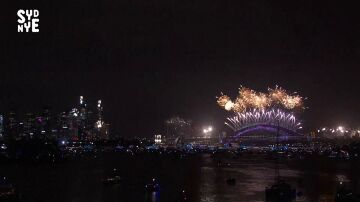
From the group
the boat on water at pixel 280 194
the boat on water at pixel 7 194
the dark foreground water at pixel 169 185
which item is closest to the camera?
the boat on water at pixel 7 194

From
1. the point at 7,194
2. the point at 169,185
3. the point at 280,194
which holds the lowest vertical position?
the point at 169,185

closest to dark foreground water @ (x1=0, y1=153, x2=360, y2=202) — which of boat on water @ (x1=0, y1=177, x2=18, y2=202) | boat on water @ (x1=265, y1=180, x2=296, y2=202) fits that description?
boat on water @ (x1=265, y1=180, x2=296, y2=202)

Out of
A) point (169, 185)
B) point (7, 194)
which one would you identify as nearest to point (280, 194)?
point (169, 185)

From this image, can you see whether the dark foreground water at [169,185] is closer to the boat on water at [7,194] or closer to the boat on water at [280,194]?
the boat on water at [280,194]

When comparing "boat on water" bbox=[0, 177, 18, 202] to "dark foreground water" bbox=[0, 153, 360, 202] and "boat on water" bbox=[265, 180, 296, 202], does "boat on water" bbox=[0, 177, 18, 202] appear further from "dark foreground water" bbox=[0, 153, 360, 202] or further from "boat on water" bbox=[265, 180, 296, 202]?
"boat on water" bbox=[265, 180, 296, 202]

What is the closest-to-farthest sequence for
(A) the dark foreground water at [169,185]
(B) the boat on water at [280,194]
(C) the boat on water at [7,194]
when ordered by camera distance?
1. (C) the boat on water at [7,194]
2. (B) the boat on water at [280,194]
3. (A) the dark foreground water at [169,185]

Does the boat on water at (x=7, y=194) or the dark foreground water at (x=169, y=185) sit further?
the dark foreground water at (x=169, y=185)

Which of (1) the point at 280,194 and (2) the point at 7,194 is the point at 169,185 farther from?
(2) the point at 7,194

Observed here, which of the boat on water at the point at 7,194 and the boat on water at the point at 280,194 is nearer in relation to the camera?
the boat on water at the point at 7,194

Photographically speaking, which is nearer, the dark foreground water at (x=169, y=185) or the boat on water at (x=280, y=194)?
the boat on water at (x=280, y=194)

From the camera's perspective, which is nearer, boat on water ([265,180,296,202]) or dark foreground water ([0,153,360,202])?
boat on water ([265,180,296,202])

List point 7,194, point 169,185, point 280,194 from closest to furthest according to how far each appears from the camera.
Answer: point 7,194 → point 280,194 → point 169,185

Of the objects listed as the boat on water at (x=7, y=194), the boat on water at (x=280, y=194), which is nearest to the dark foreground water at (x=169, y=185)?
the boat on water at (x=280, y=194)
